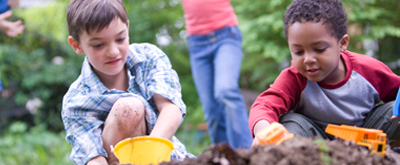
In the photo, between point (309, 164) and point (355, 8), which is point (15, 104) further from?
point (309, 164)

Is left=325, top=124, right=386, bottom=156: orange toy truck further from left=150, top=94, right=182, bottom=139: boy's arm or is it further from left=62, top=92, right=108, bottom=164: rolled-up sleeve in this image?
left=62, top=92, right=108, bottom=164: rolled-up sleeve

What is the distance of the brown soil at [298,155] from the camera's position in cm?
98

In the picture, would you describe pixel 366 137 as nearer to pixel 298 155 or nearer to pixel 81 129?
pixel 298 155

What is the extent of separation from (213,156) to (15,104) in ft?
17.7

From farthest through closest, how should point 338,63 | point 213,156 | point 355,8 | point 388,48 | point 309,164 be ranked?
1. point 388,48
2. point 355,8
3. point 338,63
4. point 213,156
5. point 309,164

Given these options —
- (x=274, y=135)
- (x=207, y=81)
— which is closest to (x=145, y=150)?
(x=274, y=135)

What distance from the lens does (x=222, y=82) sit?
2768 mm

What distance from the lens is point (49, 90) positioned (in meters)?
5.60

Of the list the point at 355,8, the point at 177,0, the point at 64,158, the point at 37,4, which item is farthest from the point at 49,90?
the point at 355,8

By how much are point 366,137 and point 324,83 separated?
650 millimetres

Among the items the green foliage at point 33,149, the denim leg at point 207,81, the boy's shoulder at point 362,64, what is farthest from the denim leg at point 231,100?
the green foliage at point 33,149

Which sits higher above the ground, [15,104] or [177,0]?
[177,0]

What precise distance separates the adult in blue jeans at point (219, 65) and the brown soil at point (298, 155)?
1655 millimetres

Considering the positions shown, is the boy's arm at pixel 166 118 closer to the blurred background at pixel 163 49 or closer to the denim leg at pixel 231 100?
the denim leg at pixel 231 100
